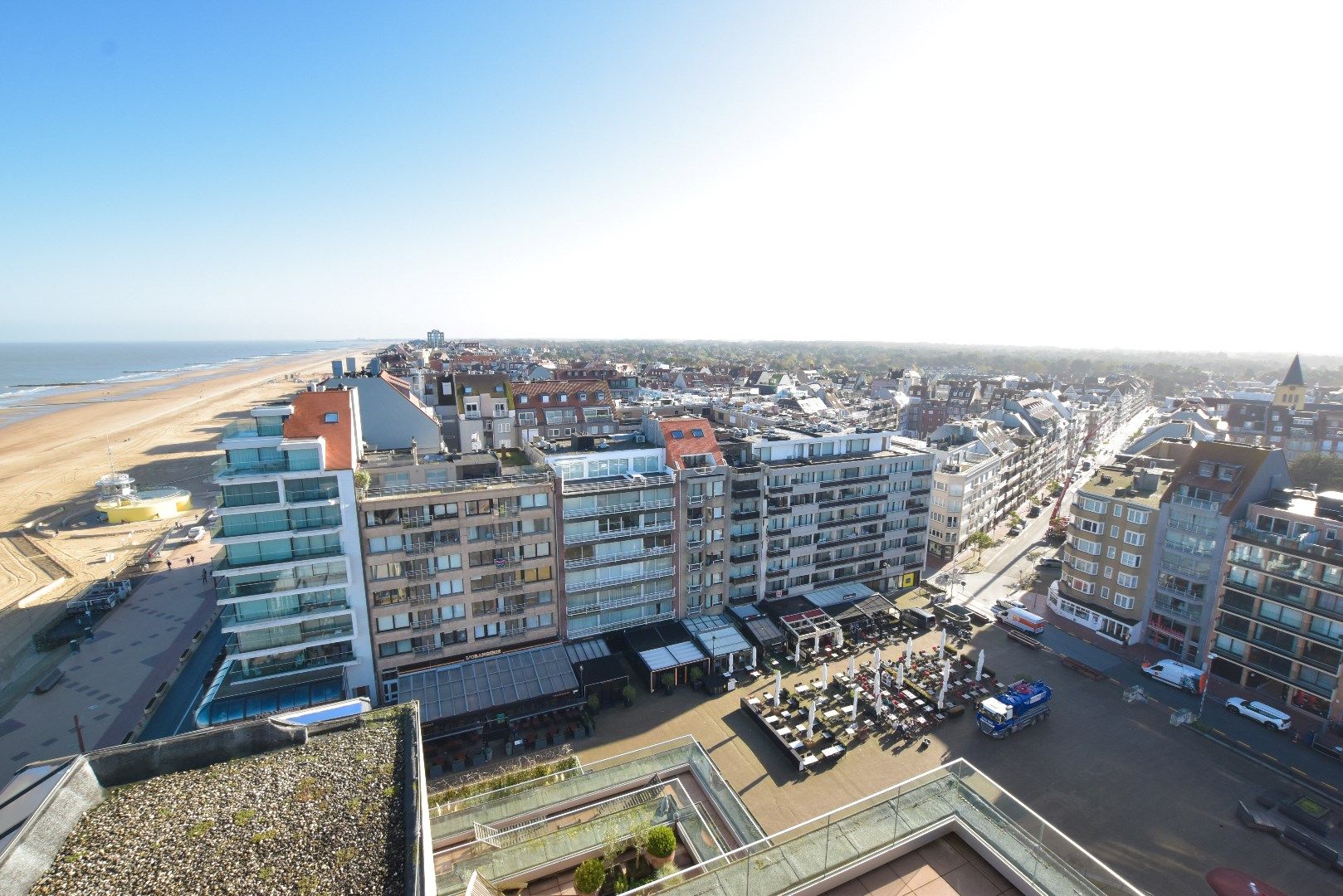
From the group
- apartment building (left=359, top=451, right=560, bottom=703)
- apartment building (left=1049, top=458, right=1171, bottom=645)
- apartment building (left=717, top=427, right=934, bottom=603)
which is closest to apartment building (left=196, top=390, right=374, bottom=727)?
apartment building (left=359, top=451, right=560, bottom=703)

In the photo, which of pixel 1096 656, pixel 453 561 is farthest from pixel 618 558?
pixel 1096 656

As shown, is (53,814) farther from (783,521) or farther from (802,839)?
(783,521)

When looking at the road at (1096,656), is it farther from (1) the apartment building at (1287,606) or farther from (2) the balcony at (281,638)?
(2) the balcony at (281,638)

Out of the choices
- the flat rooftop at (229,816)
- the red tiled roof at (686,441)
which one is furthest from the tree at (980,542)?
the flat rooftop at (229,816)

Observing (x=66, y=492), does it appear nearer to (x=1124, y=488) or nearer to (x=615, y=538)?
(x=615, y=538)

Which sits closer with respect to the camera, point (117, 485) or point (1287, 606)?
point (1287, 606)

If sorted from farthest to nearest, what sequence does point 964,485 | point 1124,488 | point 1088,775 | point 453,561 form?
point 964,485, point 1124,488, point 453,561, point 1088,775
